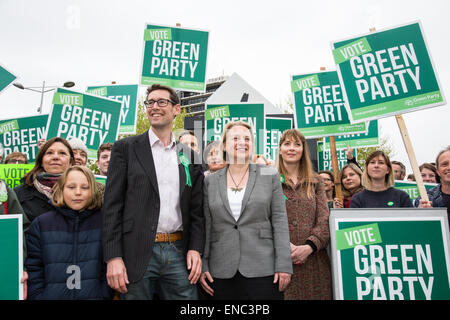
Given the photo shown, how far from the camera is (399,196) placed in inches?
146

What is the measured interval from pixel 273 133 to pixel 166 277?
3615 mm

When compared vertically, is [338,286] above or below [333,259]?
below

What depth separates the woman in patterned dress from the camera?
3.03 meters

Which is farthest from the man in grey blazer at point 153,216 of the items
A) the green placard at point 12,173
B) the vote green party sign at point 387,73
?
the vote green party sign at point 387,73

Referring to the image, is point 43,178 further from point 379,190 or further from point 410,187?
point 410,187

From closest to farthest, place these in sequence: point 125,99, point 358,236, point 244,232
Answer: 1. point 244,232
2. point 358,236
3. point 125,99

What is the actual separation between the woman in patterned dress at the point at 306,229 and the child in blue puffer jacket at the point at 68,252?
1446 mm

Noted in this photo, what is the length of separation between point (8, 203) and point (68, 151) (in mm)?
729

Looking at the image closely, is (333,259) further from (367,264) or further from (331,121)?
(331,121)

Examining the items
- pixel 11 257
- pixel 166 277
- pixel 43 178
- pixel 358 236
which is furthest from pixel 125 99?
pixel 358 236

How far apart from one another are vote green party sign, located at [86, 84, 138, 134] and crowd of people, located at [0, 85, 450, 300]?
12.8 ft

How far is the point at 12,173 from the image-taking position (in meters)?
3.82

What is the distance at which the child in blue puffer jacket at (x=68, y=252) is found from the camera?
2551 mm

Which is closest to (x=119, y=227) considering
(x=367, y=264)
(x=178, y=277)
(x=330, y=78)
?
(x=178, y=277)
